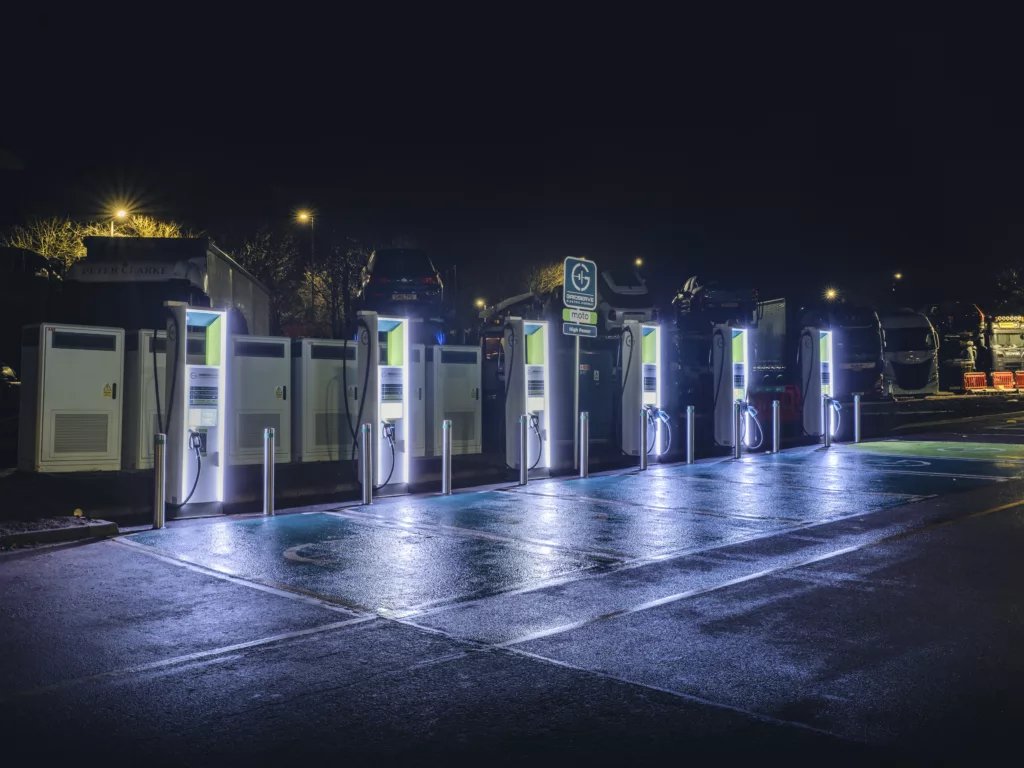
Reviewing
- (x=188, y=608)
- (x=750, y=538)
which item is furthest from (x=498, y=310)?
(x=188, y=608)

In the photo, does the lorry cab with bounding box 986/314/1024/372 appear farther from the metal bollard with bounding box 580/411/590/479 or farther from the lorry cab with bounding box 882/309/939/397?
the metal bollard with bounding box 580/411/590/479

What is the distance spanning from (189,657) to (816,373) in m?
17.5

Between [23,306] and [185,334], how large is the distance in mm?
11711

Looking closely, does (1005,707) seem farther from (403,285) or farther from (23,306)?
(23,306)

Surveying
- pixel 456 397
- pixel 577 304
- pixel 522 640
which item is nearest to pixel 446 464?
pixel 577 304

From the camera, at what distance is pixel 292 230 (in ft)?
172

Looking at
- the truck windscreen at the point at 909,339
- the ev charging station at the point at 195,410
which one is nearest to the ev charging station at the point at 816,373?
the ev charging station at the point at 195,410

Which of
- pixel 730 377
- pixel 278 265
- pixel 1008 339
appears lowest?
pixel 730 377

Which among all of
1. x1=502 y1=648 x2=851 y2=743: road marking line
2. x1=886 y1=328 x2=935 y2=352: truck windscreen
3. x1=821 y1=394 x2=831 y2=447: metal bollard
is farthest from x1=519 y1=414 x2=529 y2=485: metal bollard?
x1=886 y1=328 x2=935 y2=352: truck windscreen

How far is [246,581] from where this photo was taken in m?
7.11

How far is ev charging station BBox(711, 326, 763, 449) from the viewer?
18.2 m

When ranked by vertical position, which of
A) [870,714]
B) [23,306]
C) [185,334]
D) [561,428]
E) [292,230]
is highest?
[292,230]

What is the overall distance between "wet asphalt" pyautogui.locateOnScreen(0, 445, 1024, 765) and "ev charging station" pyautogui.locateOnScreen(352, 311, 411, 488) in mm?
2367

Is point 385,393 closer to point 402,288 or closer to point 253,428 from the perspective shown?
point 253,428
